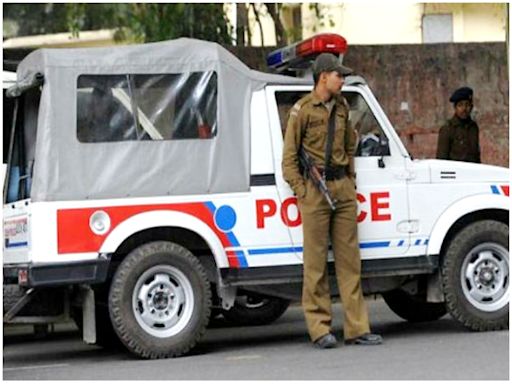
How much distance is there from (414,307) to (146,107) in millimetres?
3297

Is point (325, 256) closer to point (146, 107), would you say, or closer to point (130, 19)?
point (146, 107)

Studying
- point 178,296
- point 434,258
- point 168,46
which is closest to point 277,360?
point 178,296

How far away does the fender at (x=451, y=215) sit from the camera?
10391mm

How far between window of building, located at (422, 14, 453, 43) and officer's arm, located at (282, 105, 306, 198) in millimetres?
17005

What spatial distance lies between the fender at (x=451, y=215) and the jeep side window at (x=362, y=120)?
0.69 metres

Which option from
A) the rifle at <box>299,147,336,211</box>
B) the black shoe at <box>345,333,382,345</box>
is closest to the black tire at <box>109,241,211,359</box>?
the rifle at <box>299,147,336,211</box>

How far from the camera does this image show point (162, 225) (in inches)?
380

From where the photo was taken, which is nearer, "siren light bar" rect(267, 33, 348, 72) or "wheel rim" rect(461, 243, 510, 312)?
"siren light bar" rect(267, 33, 348, 72)

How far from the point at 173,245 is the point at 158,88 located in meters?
1.22

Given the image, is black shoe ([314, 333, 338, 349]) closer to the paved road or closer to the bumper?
the paved road

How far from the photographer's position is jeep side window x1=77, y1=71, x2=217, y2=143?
979 centimetres

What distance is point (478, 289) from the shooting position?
10.6 metres

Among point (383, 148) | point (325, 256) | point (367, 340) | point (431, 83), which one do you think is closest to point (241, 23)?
point (431, 83)

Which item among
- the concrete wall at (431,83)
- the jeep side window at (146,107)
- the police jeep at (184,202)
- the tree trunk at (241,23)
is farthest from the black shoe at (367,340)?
the tree trunk at (241,23)
